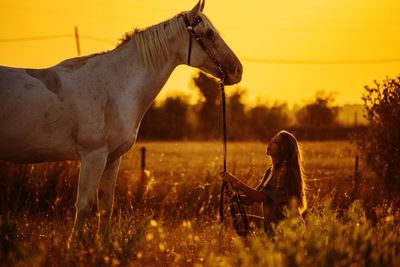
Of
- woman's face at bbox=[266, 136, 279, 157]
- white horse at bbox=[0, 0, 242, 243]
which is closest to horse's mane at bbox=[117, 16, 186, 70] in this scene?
white horse at bbox=[0, 0, 242, 243]

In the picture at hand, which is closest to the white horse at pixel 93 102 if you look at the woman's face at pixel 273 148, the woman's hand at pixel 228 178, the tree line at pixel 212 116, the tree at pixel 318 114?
the woman's hand at pixel 228 178

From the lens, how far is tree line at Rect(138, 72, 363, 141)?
188 ft

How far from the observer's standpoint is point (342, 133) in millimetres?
48062

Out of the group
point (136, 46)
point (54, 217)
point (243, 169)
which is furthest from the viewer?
point (243, 169)

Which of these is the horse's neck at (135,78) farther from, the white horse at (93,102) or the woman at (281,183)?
the woman at (281,183)

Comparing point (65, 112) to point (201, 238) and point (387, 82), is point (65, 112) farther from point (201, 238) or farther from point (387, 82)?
point (387, 82)

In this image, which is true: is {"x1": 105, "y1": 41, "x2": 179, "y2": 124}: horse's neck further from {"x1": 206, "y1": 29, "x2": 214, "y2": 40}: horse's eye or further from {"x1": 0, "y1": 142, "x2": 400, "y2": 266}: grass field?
{"x1": 0, "y1": 142, "x2": 400, "y2": 266}: grass field

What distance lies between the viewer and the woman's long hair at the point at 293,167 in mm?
6418

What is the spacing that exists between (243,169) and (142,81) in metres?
4.73

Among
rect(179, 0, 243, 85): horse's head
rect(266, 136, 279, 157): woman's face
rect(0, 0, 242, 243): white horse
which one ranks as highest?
rect(179, 0, 243, 85): horse's head

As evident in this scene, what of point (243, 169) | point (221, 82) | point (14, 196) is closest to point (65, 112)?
Answer: point (221, 82)

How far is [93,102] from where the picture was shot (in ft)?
19.7

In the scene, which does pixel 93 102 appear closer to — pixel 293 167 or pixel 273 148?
pixel 273 148


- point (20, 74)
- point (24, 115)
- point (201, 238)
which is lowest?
point (201, 238)
